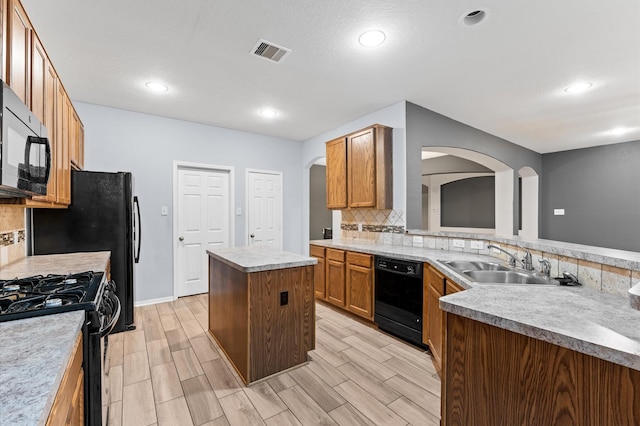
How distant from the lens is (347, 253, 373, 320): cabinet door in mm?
3115

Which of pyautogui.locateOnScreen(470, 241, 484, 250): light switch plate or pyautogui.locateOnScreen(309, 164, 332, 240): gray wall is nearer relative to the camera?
pyautogui.locateOnScreen(470, 241, 484, 250): light switch plate

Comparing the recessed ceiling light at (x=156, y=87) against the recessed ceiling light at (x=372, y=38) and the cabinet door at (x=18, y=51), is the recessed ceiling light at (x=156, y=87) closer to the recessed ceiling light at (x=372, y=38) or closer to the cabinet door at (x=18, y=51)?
the cabinet door at (x=18, y=51)

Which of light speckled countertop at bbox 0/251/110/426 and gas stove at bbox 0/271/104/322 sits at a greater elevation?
gas stove at bbox 0/271/104/322

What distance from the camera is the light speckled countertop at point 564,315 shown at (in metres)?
0.87

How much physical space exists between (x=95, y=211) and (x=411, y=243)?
3.41 metres

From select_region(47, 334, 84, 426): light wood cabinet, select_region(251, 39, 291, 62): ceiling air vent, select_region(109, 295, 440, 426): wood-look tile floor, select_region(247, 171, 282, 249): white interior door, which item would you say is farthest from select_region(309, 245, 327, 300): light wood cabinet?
select_region(47, 334, 84, 426): light wood cabinet

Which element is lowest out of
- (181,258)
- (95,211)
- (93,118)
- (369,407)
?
(369,407)

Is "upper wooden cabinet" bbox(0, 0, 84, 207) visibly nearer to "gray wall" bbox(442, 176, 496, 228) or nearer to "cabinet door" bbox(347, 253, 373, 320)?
"cabinet door" bbox(347, 253, 373, 320)

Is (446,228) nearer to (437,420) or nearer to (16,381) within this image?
(437,420)

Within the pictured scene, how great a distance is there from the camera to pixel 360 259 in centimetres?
321

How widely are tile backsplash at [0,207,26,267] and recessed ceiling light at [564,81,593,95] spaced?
547 cm

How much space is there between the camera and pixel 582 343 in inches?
34.7

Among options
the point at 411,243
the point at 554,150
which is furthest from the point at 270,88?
the point at 554,150

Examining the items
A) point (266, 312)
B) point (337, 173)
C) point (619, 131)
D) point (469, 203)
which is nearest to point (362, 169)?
point (337, 173)
